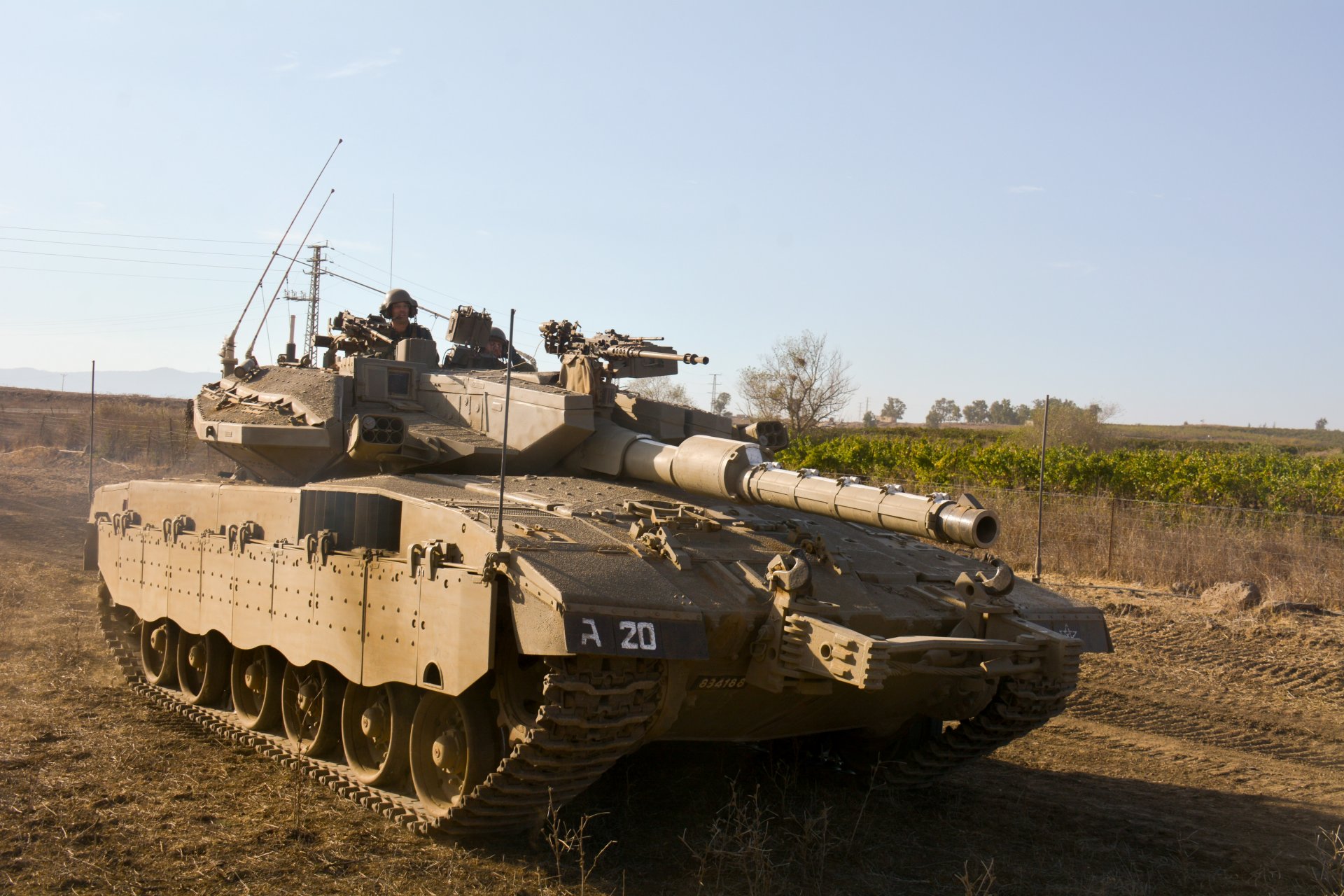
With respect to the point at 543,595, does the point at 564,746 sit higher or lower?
lower

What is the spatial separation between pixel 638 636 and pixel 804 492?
1.33 metres

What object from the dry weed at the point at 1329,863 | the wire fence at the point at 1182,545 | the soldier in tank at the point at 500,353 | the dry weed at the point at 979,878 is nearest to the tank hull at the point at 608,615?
the dry weed at the point at 979,878

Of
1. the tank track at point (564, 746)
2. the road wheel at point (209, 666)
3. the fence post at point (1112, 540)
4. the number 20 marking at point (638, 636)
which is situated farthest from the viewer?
the fence post at point (1112, 540)

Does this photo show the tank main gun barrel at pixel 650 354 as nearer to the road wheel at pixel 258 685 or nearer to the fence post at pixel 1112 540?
the road wheel at pixel 258 685

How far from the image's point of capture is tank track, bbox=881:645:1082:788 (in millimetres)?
7875

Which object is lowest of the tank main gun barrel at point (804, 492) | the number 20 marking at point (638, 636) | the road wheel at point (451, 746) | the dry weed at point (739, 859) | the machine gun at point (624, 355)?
the dry weed at point (739, 859)

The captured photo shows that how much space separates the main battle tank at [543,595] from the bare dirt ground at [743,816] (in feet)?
1.12

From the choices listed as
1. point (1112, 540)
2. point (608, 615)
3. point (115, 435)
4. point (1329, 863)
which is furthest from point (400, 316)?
point (115, 435)

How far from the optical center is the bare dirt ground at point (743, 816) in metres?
6.78

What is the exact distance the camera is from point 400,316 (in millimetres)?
11672

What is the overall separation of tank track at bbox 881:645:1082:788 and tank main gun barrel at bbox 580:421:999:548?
5.21 ft

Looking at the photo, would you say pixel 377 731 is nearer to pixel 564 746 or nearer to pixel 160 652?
pixel 564 746

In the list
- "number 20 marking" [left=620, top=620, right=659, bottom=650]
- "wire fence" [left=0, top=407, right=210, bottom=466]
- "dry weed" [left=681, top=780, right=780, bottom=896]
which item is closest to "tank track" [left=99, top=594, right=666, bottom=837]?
"number 20 marking" [left=620, top=620, right=659, bottom=650]

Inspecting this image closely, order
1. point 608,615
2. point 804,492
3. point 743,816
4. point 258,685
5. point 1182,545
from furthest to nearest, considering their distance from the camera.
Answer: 1. point 1182,545
2. point 258,685
3. point 743,816
4. point 804,492
5. point 608,615
